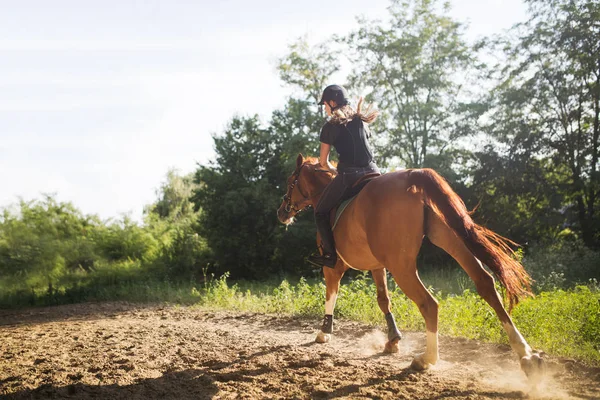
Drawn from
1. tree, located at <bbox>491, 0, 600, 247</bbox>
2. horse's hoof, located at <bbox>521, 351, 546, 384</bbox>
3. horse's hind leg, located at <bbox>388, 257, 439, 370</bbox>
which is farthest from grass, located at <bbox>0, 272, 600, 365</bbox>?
tree, located at <bbox>491, 0, 600, 247</bbox>

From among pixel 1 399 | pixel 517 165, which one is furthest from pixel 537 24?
pixel 1 399

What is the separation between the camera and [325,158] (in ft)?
22.2

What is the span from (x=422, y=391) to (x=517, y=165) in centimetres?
2079

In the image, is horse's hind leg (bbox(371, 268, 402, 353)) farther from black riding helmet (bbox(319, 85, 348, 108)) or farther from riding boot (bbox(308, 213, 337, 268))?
black riding helmet (bbox(319, 85, 348, 108))

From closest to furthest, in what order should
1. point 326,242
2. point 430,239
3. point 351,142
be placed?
1. point 430,239
2. point 351,142
3. point 326,242

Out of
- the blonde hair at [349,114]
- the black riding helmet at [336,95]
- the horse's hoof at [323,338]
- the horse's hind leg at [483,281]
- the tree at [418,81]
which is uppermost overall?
the tree at [418,81]

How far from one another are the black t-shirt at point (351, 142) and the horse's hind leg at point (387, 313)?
151 cm

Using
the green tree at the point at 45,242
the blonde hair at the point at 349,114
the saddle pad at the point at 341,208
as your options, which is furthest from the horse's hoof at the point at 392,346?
the green tree at the point at 45,242

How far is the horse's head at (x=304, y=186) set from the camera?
288 inches

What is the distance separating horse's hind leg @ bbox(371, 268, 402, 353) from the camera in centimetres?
634

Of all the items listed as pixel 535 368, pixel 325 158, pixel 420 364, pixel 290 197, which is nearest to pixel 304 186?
pixel 290 197

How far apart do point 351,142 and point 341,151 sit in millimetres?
→ 175

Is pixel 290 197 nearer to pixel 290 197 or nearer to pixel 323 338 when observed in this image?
pixel 290 197

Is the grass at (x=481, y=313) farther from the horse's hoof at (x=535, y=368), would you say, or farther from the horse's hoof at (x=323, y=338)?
the horse's hoof at (x=323, y=338)
